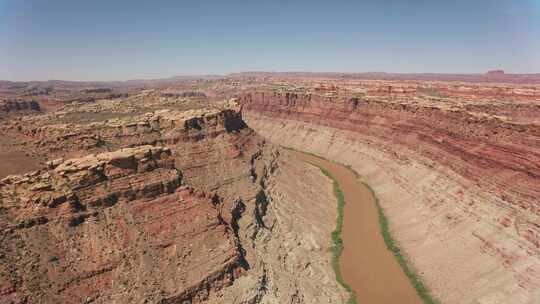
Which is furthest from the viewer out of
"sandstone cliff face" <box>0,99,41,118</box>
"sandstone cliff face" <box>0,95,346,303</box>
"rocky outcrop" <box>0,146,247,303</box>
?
"sandstone cliff face" <box>0,99,41,118</box>

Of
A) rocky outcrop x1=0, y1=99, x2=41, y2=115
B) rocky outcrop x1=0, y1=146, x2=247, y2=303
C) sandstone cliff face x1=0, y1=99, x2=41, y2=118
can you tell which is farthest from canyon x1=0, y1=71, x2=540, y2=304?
rocky outcrop x1=0, y1=99, x2=41, y2=115

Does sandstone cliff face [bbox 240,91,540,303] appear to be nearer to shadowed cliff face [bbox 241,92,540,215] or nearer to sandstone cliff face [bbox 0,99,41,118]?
shadowed cliff face [bbox 241,92,540,215]

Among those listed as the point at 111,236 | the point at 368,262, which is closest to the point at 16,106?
the point at 111,236

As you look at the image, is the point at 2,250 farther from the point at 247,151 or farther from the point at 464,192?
the point at 464,192

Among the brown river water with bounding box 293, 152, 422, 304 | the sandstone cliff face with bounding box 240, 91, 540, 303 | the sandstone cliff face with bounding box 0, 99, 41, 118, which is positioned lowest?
the brown river water with bounding box 293, 152, 422, 304

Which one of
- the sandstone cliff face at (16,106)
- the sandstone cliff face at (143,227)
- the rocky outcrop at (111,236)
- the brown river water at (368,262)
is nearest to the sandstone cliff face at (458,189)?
the brown river water at (368,262)

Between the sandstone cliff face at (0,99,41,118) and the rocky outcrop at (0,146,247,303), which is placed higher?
the sandstone cliff face at (0,99,41,118)

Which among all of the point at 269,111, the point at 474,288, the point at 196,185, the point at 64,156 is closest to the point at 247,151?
the point at 196,185

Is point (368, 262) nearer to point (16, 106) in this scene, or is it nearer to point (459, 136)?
point (459, 136)
